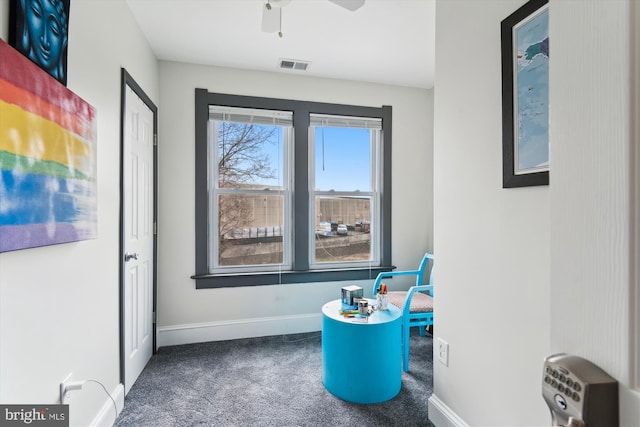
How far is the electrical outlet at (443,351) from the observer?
1.79m

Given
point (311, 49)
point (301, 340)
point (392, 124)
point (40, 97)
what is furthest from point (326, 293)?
point (40, 97)

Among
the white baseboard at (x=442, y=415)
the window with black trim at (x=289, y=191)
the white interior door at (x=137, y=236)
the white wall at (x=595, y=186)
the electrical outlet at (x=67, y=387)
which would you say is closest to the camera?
the white wall at (x=595, y=186)

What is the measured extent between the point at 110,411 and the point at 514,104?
2541 millimetres

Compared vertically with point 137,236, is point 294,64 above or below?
above

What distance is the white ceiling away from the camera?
220 centimetres

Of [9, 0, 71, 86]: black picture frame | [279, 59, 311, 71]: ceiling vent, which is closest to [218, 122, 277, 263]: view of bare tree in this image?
[279, 59, 311, 71]: ceiling vent

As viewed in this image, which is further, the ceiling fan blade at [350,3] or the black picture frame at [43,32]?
the ceiling fan blade at [350,3]

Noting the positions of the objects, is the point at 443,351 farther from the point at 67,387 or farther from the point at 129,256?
the point at 129,256

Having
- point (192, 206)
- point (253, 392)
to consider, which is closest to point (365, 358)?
point (253, 392)

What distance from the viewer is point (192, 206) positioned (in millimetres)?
3002

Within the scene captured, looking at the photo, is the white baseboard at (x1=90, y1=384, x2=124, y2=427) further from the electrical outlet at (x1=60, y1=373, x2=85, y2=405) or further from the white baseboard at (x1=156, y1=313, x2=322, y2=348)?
the white baseboard at (x1=156, y1=313, x2=322, y2=348)

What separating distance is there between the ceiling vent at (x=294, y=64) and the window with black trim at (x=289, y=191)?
30cm

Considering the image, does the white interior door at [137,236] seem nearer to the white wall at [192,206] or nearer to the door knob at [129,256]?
the door knob at [129,256]

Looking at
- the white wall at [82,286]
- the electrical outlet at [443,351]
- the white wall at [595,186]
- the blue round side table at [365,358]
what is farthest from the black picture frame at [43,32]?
the electrical outlet at [443,351]
